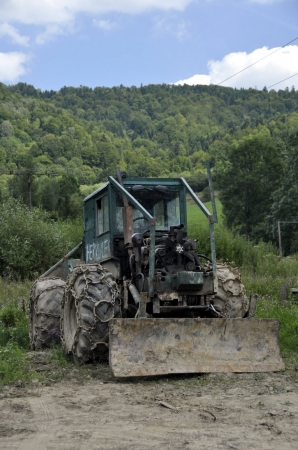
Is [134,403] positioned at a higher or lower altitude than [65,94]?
lower

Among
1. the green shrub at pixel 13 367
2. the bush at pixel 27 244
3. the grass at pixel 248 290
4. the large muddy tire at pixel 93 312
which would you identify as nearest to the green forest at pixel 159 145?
the grass at pixel 248 290

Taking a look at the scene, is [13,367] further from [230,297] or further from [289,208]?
[289,208]

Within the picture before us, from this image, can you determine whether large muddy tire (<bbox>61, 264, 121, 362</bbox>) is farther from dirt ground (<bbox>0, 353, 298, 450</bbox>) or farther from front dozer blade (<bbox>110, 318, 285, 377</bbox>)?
front dozer blade (<bbox>110, 318, 285, 377</bbox>)

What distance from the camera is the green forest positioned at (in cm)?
5456

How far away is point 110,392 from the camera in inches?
296

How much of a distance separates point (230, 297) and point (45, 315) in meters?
→ 3.19

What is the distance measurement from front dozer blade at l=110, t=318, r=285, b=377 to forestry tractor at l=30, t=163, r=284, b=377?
0.04 feet

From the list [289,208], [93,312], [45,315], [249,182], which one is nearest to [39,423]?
[93,312]

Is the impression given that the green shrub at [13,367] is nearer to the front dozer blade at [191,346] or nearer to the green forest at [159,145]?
the front dozer blade at [191,346]

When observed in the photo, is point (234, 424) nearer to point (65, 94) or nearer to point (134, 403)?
point (134, 403)

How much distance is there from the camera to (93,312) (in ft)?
28.6

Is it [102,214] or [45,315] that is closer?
[102,214]

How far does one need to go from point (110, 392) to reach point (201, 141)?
3377 inches

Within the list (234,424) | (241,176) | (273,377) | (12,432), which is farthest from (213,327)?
(241,176)
